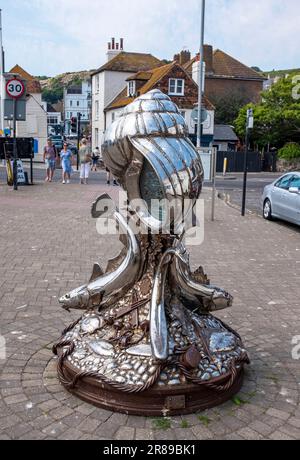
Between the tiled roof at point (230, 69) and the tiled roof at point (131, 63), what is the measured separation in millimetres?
7661

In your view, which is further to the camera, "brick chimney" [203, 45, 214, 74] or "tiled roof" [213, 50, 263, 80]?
"tiled roof" [213, 50, 263, 80]

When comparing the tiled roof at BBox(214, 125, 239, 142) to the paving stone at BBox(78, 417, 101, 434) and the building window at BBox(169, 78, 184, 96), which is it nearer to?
the building window at BBox(169, 78, 184, 96)

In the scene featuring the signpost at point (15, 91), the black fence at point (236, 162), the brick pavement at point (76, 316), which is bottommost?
the brick pavement at point (76, 316)

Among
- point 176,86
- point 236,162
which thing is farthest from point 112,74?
point 236,162

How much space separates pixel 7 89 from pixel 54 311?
1405 cm

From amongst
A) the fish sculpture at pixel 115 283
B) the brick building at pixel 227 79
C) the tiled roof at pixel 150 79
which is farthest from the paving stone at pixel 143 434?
the brick building at pixel 227 79

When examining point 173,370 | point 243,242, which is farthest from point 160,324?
point 243,242

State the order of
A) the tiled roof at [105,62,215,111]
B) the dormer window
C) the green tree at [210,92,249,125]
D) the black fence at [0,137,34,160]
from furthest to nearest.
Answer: the green tree at [210,92,249,125] < the dormer window < the tiled roof at [105,62,215,111] < the black fence at [0,137,34,160]

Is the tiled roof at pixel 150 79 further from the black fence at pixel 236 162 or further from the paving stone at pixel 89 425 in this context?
the paving stone at pixel 89 425

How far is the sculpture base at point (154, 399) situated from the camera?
3.65 meters

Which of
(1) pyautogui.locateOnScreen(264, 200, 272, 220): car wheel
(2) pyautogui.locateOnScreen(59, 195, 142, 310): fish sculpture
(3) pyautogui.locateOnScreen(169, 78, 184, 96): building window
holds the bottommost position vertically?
(1) pyautogui.locateOnScreen(264, 200, 272, 220): car wheel

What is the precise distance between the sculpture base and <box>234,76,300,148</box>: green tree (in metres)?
40.1

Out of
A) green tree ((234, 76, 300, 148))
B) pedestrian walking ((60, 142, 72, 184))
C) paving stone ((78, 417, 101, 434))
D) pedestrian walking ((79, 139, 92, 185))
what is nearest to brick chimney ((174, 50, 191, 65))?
green tree ((234, 76, 300, 148))

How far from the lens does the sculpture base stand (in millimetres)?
3650
